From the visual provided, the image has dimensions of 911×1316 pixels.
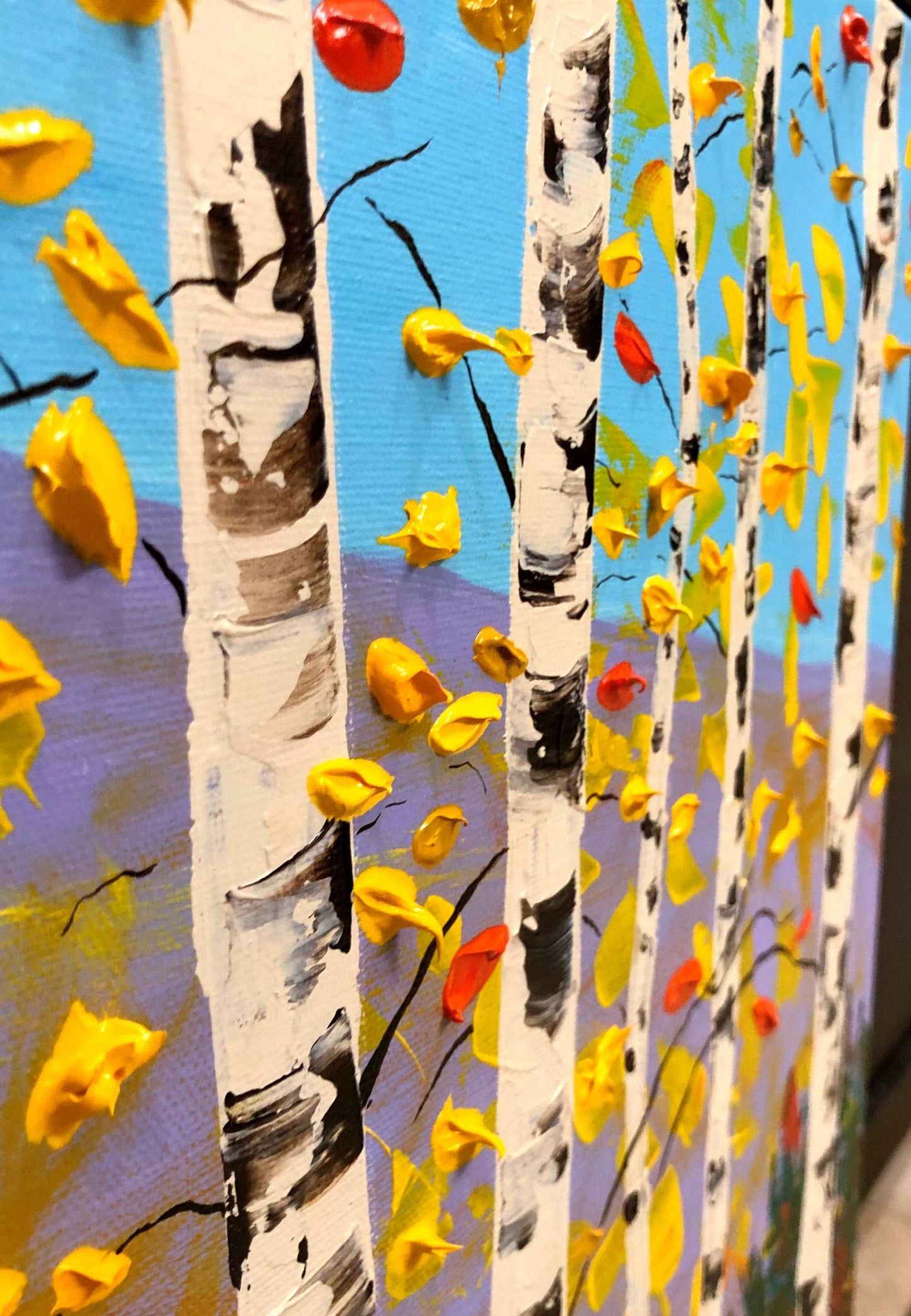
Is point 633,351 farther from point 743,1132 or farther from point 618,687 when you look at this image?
point 743,1132

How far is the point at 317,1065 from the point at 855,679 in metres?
0.78

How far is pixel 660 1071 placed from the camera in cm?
81

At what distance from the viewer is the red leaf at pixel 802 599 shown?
90 centimetres

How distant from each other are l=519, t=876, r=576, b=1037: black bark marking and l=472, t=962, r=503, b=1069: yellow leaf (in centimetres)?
3

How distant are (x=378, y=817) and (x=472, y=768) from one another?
3.1 inches

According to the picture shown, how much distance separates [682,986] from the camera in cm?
82

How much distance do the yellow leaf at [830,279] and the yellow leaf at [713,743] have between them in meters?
0.38

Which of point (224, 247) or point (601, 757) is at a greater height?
point (224, 247)

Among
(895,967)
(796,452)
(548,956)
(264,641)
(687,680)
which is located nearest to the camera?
(264,641)

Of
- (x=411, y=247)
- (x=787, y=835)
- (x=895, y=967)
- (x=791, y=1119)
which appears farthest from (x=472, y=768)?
(x=895, y=967)

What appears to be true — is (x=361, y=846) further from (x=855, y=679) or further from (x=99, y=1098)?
(x=855, y=679)

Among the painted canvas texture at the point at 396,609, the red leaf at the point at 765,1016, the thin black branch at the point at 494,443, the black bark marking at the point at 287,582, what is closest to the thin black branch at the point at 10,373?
the painted canvas texture at the point at 396,609

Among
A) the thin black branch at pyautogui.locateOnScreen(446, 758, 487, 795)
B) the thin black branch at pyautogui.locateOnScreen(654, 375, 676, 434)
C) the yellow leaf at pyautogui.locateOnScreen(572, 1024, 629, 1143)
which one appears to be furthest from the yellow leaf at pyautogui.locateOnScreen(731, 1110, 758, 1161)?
the thin black branch at pyautogui.locateOnScreen(654, 375, 676, 434)

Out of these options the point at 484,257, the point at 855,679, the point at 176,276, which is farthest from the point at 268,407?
the point at 855,679
